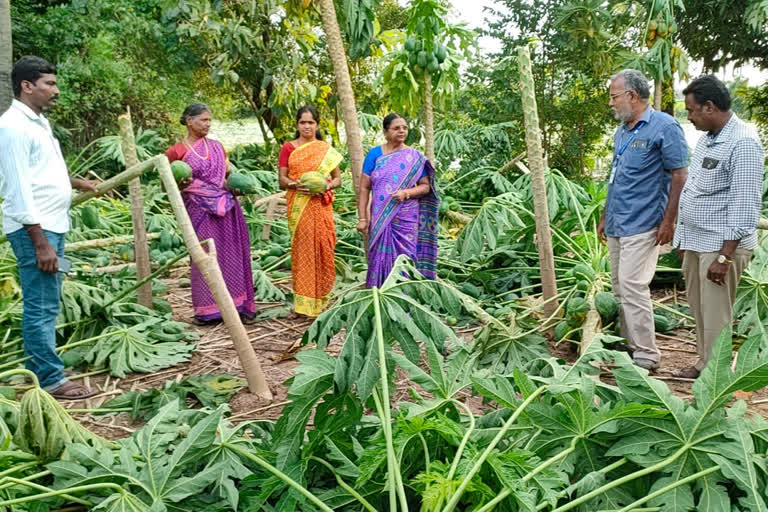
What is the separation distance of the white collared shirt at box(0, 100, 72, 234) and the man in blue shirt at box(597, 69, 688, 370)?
3.02 metres

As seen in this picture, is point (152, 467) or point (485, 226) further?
point (485, 226)

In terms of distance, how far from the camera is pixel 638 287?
388 centimetres

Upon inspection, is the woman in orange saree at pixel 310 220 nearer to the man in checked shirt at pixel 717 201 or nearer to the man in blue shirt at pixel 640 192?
the man in blue shirt at pixel 640 192

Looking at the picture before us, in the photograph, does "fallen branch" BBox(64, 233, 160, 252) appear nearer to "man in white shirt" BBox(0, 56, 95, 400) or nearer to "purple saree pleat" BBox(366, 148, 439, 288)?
"man in white shirt" BBox(0, 56, 95, 400)

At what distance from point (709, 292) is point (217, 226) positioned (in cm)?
323

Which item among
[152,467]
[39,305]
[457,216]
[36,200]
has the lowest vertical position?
[152,467]

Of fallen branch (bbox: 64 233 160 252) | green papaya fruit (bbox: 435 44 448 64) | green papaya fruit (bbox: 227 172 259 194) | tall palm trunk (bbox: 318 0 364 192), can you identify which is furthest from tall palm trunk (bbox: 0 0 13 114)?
green papaya fruit (bbox: 435 44 448 64)

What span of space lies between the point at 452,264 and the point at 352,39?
2.53 meters

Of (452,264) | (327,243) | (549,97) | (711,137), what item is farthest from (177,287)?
(549,97)

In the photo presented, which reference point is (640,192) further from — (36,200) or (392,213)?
(36,200)

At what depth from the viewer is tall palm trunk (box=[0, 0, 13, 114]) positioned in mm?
5102

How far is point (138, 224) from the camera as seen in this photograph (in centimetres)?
462

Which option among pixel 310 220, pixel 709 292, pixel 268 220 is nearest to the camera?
pixel 709 292

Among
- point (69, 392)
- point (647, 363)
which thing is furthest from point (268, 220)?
point (647, 363)
